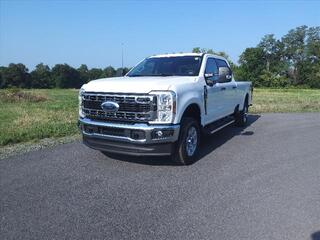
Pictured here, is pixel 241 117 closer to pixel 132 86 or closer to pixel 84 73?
pixel 132 86

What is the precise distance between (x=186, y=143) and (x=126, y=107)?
126 cm

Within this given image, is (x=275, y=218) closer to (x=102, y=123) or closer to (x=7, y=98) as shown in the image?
(x=102, y=123)

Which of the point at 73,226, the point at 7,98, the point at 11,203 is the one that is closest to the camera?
the point at 73,226

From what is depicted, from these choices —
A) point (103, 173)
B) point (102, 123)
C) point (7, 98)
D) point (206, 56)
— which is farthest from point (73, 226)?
point (7, 98)

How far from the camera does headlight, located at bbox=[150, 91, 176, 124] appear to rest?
237 inches

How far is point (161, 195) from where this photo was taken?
16.9 feet

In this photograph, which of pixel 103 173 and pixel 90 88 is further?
pixel 90 88

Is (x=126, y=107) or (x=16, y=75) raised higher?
(x=126, y=107)

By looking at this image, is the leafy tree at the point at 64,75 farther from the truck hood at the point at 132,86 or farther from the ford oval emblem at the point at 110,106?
the ford oval emblem at the point at 110,106

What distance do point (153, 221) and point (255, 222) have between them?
117cm

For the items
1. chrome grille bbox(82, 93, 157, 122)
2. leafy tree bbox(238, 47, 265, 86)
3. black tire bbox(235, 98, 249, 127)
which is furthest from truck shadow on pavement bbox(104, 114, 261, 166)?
leafy tree bbox(238, 47, 265, 86)

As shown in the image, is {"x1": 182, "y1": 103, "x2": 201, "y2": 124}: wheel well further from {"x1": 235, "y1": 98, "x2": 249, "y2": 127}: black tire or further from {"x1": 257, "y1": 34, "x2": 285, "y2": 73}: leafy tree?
{"x1": 257, "y1": 34, "x2": 285, "y2": 73}: leafy tree

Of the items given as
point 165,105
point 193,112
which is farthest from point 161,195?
point 193,112

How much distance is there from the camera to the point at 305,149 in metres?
8.19
